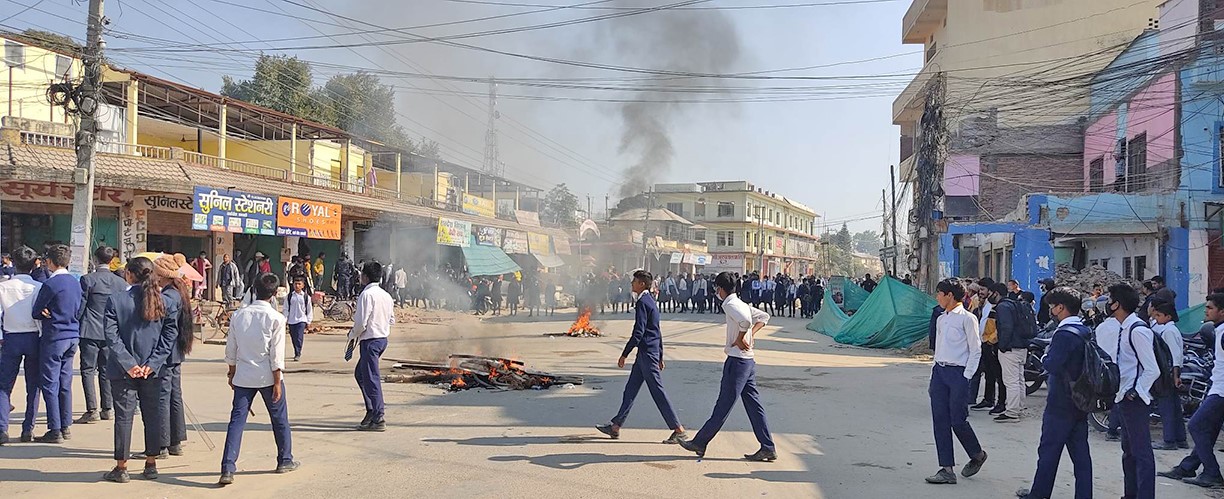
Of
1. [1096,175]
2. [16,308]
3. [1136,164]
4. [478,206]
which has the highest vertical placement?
[1096,175]

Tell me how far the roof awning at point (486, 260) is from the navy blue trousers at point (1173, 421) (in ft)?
75.5

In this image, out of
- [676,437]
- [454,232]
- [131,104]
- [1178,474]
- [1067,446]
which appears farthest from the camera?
[454,232]

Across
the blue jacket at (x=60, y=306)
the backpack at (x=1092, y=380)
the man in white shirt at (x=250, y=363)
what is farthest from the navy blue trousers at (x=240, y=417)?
the backpack at (x=1092, y=380)

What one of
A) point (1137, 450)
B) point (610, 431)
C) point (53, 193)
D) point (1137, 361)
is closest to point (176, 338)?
point (610, 431)

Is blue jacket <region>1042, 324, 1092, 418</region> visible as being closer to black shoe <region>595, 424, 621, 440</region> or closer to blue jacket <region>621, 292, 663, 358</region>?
blue jacket <region>621, 292, 663, 358</region>

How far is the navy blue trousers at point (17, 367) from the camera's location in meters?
6.60

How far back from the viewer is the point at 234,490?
553 cm

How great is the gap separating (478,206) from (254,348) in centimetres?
3037

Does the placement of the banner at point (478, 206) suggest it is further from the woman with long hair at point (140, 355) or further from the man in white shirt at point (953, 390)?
the man in white shirt at point (953, 390)

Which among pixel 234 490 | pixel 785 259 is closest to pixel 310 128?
pixel 234 490

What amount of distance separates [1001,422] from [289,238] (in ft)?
68.4

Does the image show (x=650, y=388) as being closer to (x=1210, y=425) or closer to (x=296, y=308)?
(x=1210, y=425)

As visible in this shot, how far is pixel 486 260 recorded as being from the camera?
98.5ft

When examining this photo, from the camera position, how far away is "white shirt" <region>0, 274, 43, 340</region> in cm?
660
